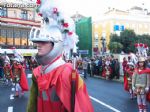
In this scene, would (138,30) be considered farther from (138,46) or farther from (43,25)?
(43,25)

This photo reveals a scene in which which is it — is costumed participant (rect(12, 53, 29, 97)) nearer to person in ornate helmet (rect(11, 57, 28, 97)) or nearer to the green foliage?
person in ornate helmet (rect(11, 57, 28, 97))

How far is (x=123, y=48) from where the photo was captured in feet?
211

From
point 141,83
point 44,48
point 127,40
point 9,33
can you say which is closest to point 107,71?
point 141,83

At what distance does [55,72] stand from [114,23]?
6914 cm

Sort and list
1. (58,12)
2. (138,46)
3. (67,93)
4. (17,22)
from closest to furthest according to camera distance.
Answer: (67,93) < (58,12) < (138,46) < (17,22)

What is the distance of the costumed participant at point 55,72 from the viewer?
3.51 meters

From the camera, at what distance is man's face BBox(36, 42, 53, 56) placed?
12.3 feet

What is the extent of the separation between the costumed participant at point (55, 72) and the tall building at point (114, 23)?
66.8 m

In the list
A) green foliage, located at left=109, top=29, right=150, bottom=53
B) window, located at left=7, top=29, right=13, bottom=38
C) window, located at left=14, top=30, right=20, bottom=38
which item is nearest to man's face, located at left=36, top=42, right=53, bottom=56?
window, located at left=7, top=29, right=13, bottom=38

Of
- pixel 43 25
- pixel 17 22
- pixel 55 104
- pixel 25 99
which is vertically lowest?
pixel 25 99

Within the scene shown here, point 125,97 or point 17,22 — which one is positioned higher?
point 17,22

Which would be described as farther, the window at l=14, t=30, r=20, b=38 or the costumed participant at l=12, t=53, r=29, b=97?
the window at l=14, t=30, r=20, b=38

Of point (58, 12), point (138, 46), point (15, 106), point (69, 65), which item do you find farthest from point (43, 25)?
point (15, 106)

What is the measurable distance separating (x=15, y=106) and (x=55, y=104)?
7.87 meters
